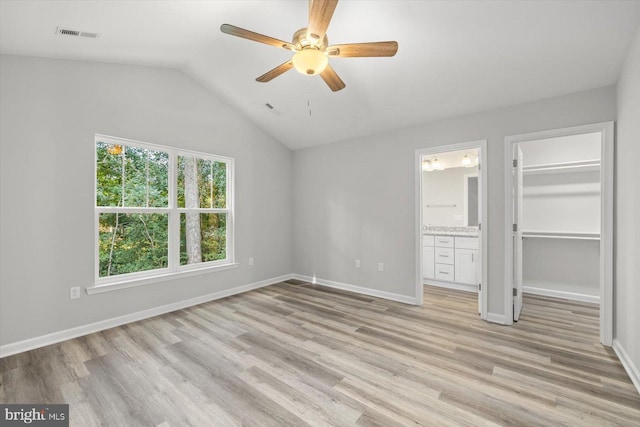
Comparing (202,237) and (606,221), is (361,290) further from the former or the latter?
(606,221)

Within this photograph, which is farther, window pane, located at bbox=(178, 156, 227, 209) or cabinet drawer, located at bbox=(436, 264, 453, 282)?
cabinet drawer, located at bbox=(436, 264, 453, 282)

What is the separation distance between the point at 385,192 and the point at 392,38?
2039 mm

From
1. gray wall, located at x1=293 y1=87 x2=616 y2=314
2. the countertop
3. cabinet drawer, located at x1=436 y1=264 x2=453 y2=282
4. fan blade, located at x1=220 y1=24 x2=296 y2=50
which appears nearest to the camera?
fan blade, located at x1=220 y1=24 x2=296 y2=50

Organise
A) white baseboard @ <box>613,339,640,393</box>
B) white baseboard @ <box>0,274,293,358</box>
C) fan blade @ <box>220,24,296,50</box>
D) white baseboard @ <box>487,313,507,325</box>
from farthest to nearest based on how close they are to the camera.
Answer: white baseboard @ <box>487,313,507,325</box>
white baseboard @ <box>0,274,293,358</box>
white baseboard @ <box>613,339,640,393</box>
fan blade @ <box>220,24,296,50</box>

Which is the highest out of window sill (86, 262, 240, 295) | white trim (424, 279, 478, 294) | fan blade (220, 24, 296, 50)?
fan blade (220, 24, 296, 50)

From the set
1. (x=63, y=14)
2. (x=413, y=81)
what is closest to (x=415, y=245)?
(x=413, y=81)

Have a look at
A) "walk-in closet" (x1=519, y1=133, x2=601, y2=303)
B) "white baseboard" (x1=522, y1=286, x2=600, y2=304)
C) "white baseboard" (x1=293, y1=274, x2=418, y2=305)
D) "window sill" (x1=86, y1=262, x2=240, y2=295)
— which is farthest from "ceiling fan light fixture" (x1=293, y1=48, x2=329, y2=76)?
"white baseboard" (x1=522, y1=286, x2=600, y2=304)

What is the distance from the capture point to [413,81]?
3070mm

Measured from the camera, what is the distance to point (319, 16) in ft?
5.56

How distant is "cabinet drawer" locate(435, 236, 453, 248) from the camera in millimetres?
4625

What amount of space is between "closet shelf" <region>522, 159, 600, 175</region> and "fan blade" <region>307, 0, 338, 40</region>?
12.6ft

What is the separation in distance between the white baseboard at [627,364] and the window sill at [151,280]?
427 cm

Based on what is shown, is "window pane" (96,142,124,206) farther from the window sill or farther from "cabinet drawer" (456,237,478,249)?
"cabinet drawer" (456,237,478,249)

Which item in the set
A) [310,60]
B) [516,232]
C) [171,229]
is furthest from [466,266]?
[171,229]
